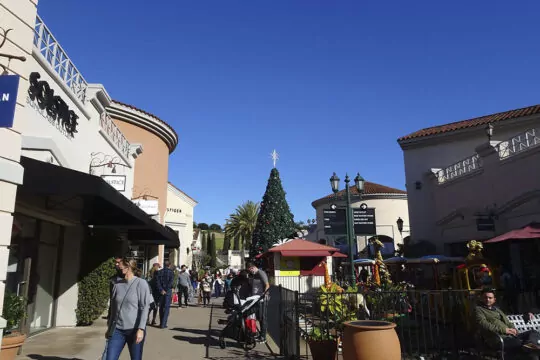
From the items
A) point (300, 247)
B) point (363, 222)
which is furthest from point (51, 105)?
point (300, 247)

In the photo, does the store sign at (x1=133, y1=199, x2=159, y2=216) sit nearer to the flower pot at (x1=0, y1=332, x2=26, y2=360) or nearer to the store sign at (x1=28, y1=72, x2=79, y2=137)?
the store sign at (x1=28, y1=72, x2=79, y2=137)

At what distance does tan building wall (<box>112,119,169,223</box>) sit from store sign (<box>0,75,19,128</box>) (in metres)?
15.2

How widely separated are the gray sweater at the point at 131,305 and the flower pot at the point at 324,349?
8.56 feet

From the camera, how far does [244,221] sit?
50.2 metres

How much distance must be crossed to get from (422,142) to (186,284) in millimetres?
14735

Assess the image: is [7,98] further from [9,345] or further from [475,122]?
[475,122]

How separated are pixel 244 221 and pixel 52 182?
147ft

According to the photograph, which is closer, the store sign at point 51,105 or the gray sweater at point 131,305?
the gray sweater at point 131,305

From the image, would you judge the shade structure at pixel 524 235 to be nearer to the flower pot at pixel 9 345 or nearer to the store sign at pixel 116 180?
the store sign at pixel 116 180

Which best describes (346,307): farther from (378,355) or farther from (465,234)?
(465,234)

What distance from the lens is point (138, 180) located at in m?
19.7

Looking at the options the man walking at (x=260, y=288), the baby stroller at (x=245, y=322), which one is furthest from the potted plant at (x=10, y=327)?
the man walking at (x=260, y=288)

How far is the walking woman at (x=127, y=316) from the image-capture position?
4.91 metres

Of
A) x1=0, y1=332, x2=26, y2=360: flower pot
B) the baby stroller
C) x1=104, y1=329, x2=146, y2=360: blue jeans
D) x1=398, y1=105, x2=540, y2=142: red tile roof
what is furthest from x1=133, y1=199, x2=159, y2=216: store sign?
x1=398, y1=105, x2=540, y2=142: red tile roof
